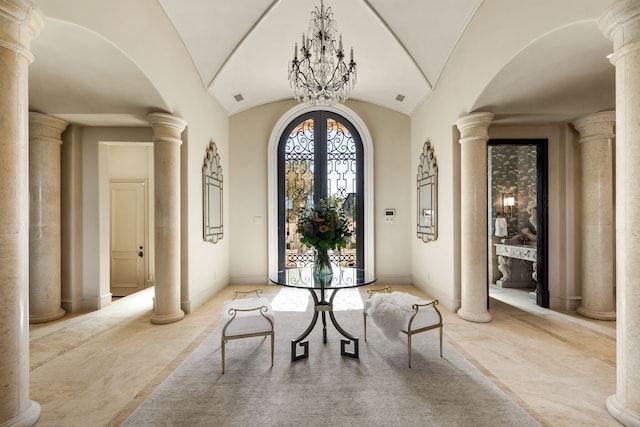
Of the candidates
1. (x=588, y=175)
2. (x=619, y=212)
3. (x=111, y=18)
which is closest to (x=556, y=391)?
(x=619, y=212)

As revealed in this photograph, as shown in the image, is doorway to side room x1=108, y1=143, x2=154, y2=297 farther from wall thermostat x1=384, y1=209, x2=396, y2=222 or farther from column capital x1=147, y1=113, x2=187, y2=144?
wall thermostat x1=384, y1=209, x2=396, y2=222

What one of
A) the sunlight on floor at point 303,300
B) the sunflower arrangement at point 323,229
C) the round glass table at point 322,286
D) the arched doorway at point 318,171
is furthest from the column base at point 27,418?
the arched doorway at point 318,171

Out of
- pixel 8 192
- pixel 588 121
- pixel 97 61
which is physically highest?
pixel 97 61

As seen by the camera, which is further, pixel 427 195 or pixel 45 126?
pixel 427 195

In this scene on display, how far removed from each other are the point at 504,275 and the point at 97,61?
7.11 meters

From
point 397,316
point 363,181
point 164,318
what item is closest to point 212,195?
point 164,318

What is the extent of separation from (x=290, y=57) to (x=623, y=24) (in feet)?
13.0

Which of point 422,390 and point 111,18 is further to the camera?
point 111,18

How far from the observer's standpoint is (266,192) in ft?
21.5

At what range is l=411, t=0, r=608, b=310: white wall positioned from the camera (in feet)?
9.77

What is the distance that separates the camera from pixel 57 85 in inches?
147

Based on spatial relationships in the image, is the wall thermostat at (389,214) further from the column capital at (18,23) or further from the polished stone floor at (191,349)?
the column capital at (18,23)

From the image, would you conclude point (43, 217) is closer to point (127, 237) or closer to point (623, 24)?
point (127, 237)

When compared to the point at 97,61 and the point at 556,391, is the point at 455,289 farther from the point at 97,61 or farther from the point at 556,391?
the point at 97,61
